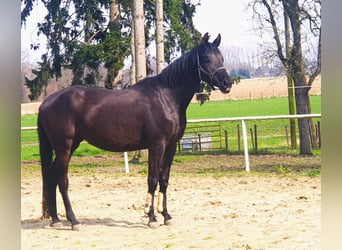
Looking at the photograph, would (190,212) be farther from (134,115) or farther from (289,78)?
(289,78)

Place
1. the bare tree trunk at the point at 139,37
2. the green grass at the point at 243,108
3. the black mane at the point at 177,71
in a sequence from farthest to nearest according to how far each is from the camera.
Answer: the bare tree trunk at the point at 139,37, the green grass at the point at 243,108, the black mane at the point at 177,71

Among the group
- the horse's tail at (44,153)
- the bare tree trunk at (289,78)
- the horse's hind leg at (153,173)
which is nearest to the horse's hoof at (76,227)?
the horse's tail at (44,153)

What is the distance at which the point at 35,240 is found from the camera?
11.6 feet

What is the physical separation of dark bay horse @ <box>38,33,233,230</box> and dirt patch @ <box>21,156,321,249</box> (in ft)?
0.92

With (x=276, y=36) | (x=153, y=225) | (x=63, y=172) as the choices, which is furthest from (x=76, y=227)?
(x=276, y=36)

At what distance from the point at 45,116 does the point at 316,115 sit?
7.50 feet

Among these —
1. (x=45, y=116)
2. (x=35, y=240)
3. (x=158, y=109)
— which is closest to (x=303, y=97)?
(x=158, y=109)

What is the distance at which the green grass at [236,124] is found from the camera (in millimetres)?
4398

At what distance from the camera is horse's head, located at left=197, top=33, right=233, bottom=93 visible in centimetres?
363

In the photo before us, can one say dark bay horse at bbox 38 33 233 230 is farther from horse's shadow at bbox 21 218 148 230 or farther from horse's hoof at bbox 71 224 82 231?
horse's shadow at bbox 21 218 148 230

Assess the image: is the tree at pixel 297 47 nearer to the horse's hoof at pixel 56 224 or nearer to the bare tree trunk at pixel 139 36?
the bare tree trunk at pixel 139 36

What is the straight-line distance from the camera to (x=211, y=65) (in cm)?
365

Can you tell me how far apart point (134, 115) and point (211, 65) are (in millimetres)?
668
